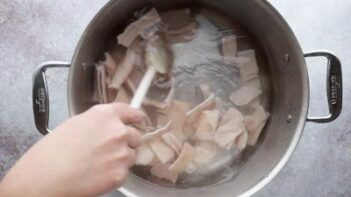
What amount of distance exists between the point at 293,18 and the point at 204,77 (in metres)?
0.17

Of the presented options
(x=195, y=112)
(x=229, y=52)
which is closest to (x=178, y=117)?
(x=195, y=112)

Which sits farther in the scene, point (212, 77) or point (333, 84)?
point (212, 77)

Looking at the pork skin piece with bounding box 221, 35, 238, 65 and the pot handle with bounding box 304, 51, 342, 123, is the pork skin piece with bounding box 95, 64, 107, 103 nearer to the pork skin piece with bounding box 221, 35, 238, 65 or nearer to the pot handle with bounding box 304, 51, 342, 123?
the pork skin piece with bounding box 221, 35, 238, 65

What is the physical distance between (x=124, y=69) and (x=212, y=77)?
0.14 meters

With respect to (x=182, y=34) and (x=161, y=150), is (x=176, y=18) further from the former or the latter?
(x=161, y=150)

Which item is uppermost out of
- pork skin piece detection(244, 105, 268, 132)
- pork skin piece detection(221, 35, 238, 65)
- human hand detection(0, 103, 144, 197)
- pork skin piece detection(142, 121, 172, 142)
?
human hand detection(0, 103, 144, 197)

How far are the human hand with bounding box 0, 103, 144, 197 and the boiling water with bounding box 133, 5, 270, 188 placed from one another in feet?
0.86

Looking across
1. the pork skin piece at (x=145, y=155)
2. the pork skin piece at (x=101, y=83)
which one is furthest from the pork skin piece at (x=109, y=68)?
the pork skin piece at (x=145, y=155)

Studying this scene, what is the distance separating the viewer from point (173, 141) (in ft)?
2.52

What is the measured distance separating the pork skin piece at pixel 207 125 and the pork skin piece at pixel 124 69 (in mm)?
127

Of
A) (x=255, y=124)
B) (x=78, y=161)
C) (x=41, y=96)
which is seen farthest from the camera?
(x=255, y=124)

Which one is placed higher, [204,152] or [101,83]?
[101,83]

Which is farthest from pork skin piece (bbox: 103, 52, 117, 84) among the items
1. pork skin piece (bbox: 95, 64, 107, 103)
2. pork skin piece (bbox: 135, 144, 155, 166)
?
pork skin piece (bbox: 135, 144, 155, 166)

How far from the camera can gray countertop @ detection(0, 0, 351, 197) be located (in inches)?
32.5
